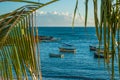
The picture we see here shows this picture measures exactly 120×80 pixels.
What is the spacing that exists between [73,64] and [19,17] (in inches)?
1565

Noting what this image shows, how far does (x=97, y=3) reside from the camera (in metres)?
1.89

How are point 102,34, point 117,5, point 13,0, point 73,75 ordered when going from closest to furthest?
point 102,34, point 117,5, point 13,0, point 73,75

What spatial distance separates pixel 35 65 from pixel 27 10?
1.28 ft

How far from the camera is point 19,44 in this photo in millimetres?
2385

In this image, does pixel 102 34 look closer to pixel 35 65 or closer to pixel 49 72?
pixel 35 65

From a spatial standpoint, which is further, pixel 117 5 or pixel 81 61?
pixel 81 61

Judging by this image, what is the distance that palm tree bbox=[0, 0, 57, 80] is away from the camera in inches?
90.3

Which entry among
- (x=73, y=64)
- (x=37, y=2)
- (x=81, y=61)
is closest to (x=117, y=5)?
(x=37, y=2)

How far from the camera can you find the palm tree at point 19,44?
2.29 meters

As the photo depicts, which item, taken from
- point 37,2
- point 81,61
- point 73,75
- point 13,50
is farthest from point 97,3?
point 81,61

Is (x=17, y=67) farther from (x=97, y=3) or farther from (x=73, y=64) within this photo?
(x=73, y=64)

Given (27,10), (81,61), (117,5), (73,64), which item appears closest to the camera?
(117,5)

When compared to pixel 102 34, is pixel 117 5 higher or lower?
higher

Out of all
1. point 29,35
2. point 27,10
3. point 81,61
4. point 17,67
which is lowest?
point 81,61
